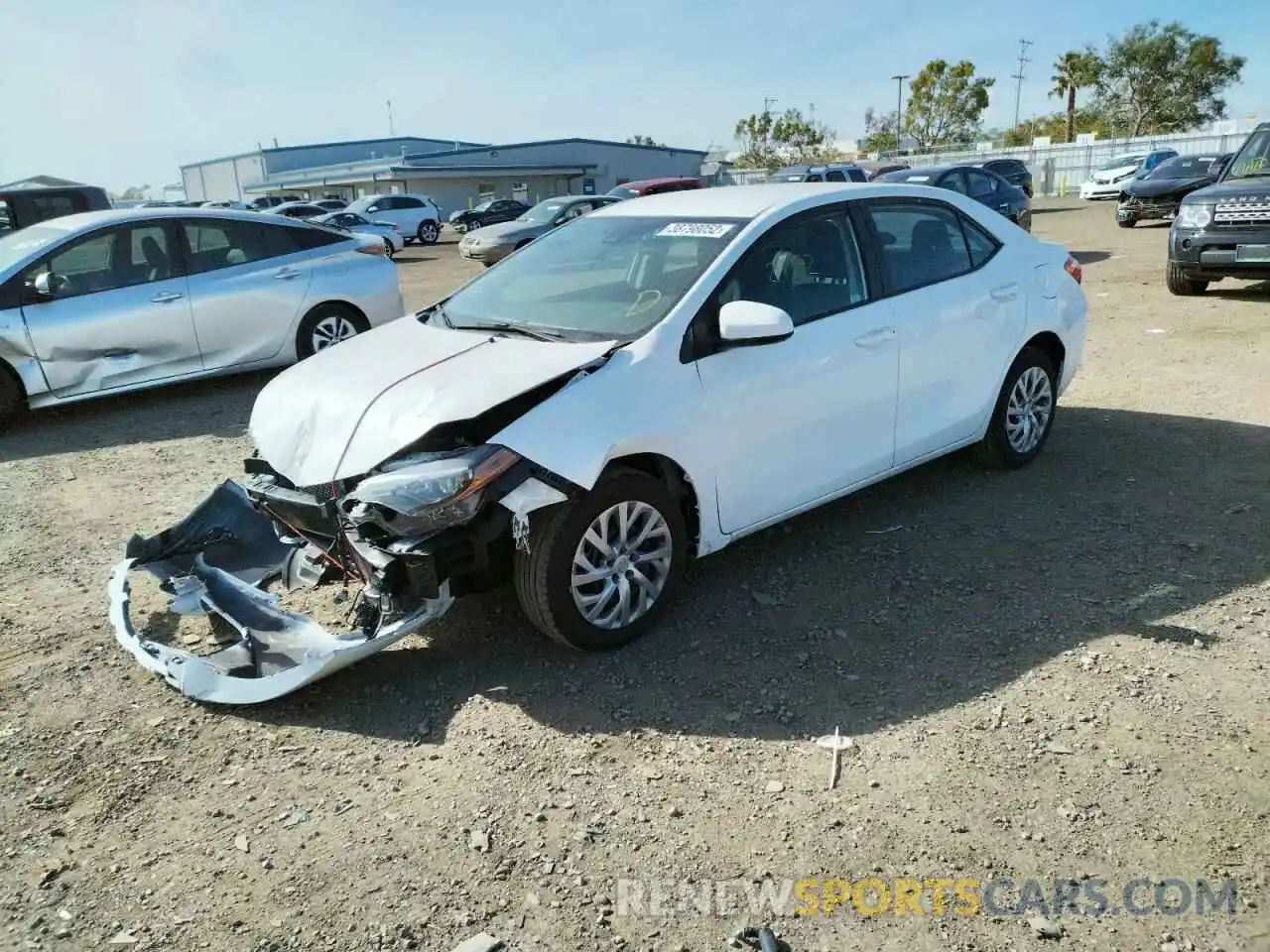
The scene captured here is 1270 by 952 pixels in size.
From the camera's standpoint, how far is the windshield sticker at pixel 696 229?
4.26 metres

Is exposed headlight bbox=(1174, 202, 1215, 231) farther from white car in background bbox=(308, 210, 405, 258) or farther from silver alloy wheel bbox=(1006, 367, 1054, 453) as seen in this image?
white car in background bbox=(308, 210, 405, 258)

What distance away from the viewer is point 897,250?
15.7ft

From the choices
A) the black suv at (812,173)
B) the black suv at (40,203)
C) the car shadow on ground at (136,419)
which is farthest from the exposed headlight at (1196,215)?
the black suv at (40,203)

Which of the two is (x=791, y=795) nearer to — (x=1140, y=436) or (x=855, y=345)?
(x=855, y=345)

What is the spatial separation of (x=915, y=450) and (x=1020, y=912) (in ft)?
9.00

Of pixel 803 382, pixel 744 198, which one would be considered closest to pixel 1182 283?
pixel 744 198

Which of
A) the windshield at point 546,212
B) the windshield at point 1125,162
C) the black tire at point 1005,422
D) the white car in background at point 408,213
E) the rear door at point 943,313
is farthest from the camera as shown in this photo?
the windshield at point 1125,162

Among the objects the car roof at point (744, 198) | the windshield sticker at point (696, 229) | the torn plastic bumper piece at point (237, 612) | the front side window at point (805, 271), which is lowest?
the torn plastic bumper piece at point (237, 612)

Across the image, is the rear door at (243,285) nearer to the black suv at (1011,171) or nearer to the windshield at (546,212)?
the windshield at (546,212)

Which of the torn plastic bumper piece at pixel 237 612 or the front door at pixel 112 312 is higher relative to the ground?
the front door at pixel 112 312

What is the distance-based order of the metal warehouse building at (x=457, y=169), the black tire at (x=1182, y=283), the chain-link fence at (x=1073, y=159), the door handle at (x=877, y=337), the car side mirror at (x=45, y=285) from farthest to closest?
the metal warehouse building at (x=457, y=169), the chain-link fence at (x=1073, y=159), the black tire at (x=1182, y=283), the car side mirror at (x=45, y=285), the door handle at (x=877, y=337)

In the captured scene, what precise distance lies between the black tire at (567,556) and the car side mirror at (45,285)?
5.88 meters

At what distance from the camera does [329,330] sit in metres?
8.93

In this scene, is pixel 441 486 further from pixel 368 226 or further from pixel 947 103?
pixel 947 103
